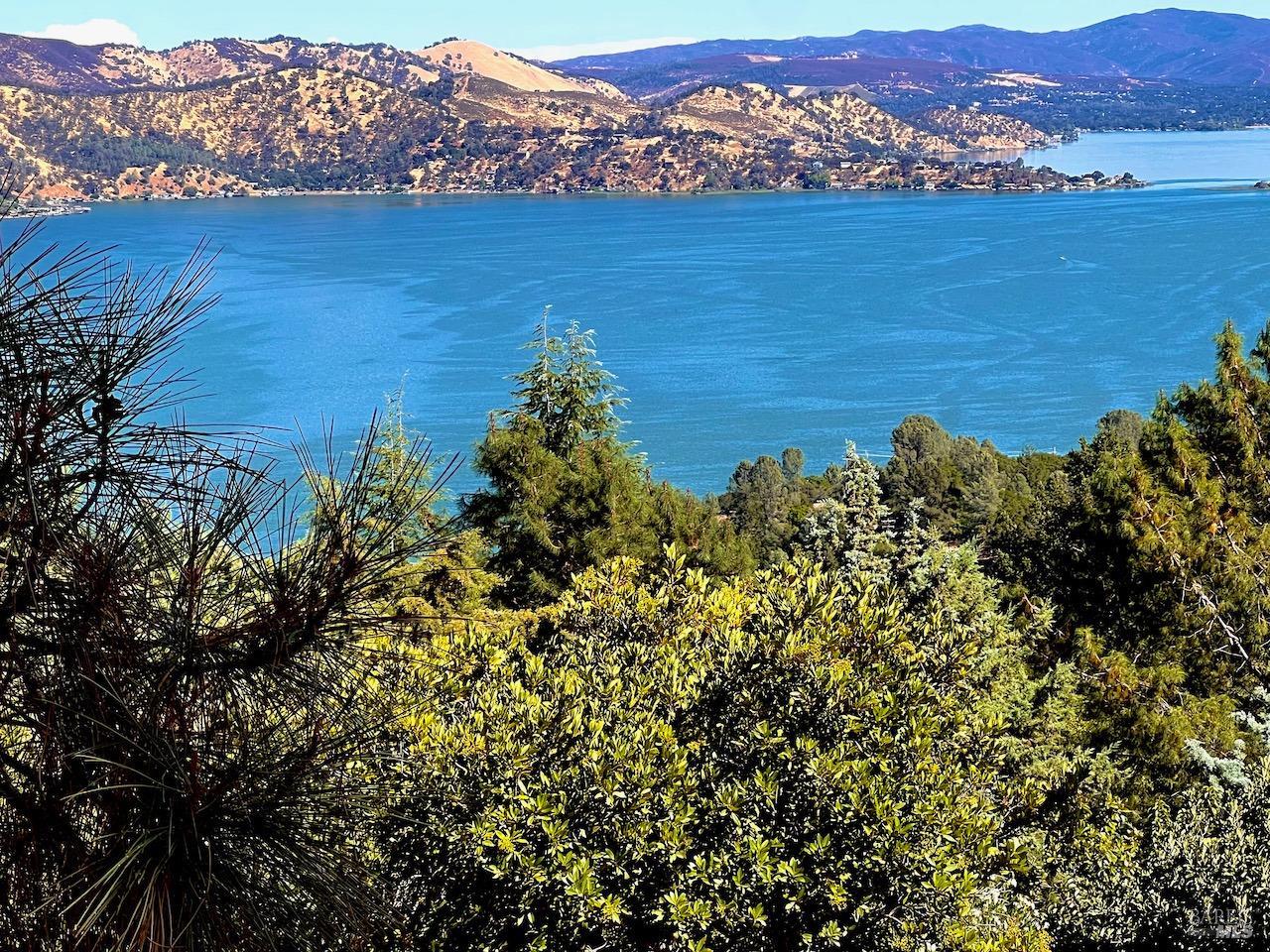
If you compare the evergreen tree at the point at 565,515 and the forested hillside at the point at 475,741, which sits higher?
the forested hillside at the point at 475,741

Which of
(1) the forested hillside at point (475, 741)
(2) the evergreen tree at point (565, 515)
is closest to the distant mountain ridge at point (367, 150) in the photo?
(2) the evergreen tree at point (565, 515)

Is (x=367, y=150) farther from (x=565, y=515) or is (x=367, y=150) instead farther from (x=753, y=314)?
(x=565, y=515)

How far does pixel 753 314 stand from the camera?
6606cm

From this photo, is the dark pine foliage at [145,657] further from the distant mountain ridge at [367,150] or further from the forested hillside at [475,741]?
the distant mountain ridge at [367,150]

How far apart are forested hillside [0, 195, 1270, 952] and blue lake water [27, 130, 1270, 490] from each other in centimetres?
1004

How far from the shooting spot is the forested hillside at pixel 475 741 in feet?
10.5

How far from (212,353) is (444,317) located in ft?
44.2

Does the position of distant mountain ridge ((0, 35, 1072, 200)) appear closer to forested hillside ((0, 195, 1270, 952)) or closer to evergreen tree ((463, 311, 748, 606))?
evergreen tree ((463, 311, 748, 606))

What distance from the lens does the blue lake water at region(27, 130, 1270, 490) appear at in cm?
4594

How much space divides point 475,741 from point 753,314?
62.0m

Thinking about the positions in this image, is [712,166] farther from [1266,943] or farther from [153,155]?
[1266,943]

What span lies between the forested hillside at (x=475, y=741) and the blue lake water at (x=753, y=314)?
10.0 metres

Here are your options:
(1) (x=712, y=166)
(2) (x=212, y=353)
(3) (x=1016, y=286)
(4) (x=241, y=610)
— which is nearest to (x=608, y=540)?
(4) (x=241, y=610)

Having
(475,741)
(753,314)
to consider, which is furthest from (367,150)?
(475,741)
